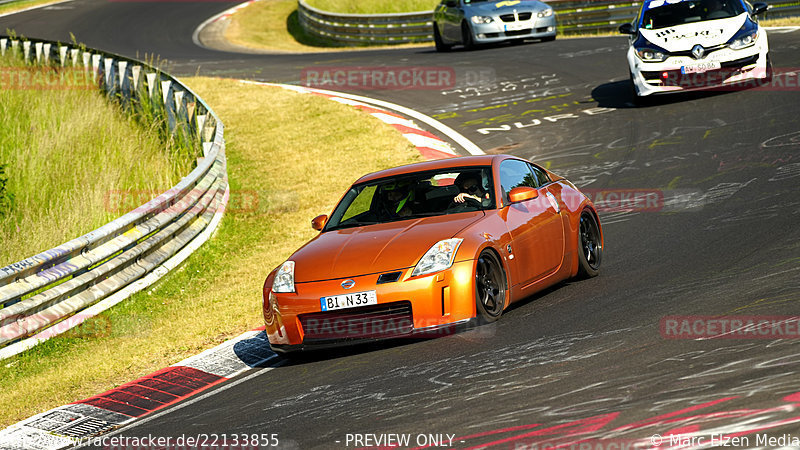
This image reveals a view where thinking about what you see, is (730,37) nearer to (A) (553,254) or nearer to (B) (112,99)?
(A) (553,254)

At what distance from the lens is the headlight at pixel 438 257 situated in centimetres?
745

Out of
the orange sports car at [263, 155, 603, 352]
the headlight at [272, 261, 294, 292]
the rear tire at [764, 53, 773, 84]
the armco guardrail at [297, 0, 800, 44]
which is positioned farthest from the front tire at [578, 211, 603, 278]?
the armco guardrail at [297, 0, 800, 44]

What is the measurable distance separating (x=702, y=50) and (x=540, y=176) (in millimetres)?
7941

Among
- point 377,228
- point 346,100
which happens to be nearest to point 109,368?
point 377,228

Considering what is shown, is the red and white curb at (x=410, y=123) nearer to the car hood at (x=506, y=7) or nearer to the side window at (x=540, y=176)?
the car hood at (x=506, y=7)

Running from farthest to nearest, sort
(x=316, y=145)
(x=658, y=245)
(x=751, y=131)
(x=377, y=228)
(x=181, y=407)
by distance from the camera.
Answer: (x=316, y=145), (x=751, y=131), (x=658, y=245), (x=377, y=228), (x=181, y=407)

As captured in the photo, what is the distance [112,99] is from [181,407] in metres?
13.5

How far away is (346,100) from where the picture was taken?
20.9 meters

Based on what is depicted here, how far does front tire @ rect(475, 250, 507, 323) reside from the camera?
303 inches

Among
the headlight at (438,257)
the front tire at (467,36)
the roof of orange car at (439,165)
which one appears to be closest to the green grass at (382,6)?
the front tire at (467,36)

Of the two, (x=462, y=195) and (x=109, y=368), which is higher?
(x=462, y=195)

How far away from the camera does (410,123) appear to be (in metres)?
18.2

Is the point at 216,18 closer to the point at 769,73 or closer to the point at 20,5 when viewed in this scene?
the point at 20,5

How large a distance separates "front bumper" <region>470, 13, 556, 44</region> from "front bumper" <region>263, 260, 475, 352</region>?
17.8m
